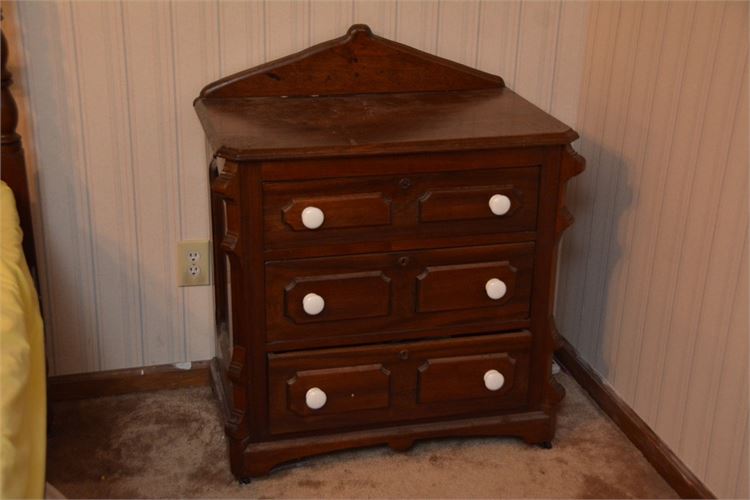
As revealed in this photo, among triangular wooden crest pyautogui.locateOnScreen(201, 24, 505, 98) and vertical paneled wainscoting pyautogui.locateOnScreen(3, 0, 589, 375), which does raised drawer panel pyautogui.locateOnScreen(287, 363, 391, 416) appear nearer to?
vertical paneled wainscoting pyautogui.locateOnScreen(3, 0, 589, 375)

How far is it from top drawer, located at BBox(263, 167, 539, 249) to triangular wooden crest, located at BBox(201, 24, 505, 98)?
0.37 meters

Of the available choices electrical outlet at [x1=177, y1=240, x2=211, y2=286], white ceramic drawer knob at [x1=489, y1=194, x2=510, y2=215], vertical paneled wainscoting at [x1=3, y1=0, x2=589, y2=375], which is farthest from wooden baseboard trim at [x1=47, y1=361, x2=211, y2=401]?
white ceramic drawer knob at [x1=489, y1=194, x2=510, y2=215]

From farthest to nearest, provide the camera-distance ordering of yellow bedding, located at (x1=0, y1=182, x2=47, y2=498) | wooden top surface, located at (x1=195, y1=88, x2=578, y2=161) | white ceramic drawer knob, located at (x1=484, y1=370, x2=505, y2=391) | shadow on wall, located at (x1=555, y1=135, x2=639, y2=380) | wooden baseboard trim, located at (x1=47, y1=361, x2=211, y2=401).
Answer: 1. wooden baseboard trim, located at (x1=47, y1=361, x2=211, y2=401)
2. shadow on wall, located at (x1=555, y1=135, x2=639, y2=380)
3. white ceramic drawer knob, located at (x1=484, y1=370, x2=505, y2=391)
4. wooden top surface, located at (x1=195, y1=88, x2=578, y2=161)
5. yellow bedding, located at (x1=0, y1=182, x2=47, y2=498)

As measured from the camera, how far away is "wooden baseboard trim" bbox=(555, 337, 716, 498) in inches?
71.9

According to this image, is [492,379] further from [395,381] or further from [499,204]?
[499,204]

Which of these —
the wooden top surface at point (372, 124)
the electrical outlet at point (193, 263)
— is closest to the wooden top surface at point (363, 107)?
the wooden top surface at point (372, 124)

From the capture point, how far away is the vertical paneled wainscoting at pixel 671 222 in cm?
167

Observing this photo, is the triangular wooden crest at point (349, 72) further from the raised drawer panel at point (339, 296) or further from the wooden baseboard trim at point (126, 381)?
the wooden baseboard trim at point (126, 381)

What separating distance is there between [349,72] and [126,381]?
33.5 inches

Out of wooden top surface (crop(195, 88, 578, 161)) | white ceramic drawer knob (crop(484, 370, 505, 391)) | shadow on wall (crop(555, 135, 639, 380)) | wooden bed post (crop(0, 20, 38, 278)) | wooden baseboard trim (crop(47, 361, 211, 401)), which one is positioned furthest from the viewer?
wooden baseboard trim (crop(47, 361, 211, 401))

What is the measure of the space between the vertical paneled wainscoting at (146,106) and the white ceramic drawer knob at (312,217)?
1.48 feet

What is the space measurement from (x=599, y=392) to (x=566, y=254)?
0.34 meters

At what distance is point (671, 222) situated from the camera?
1843 millimetres

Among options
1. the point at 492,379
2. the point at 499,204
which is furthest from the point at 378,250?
the point at 492,379
